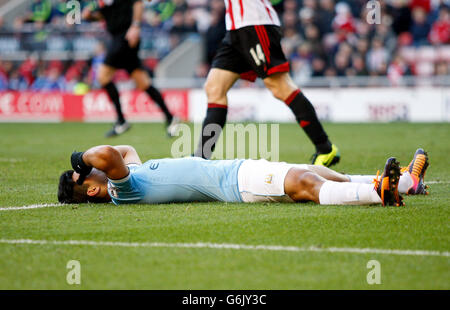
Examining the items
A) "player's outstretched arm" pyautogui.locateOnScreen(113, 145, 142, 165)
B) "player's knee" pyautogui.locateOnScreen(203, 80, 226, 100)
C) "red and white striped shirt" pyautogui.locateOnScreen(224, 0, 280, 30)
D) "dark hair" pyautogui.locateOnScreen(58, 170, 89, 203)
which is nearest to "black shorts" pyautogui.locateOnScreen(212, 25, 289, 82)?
"red and white striped shirt" pyautogui.locateOnScreen(224, 0, 280, 30)

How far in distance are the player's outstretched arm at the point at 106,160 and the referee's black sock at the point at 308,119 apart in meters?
2.53

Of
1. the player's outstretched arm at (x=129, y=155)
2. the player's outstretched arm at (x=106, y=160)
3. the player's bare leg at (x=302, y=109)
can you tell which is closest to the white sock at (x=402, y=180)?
the player's bare leg at (x=302, y=109)

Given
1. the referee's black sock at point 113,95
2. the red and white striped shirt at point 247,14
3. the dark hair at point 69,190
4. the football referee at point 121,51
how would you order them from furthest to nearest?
the referee's black sock at point 113,95
the football referee at point 121,51
the red and white striped shirt at point 247,14
the dark hair at point 69,190

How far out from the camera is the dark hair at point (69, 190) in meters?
5.74

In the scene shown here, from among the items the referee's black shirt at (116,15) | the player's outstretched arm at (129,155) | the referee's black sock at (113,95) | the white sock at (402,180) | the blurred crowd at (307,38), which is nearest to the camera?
the white sock at (402,180)

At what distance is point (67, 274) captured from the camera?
3.69 meters

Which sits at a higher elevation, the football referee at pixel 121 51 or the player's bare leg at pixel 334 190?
the football referee at pixel 121 51

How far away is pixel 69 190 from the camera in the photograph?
5.80m

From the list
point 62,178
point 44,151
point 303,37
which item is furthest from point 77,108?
point 62,178

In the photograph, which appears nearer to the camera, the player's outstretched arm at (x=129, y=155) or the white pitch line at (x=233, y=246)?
the white pitch line at (x=233, y=246)

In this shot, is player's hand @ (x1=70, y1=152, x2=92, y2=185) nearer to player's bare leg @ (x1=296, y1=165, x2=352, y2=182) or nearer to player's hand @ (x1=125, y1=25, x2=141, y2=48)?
player's bare leg @ (x1=296, y1=165, x2=352, y2=182)

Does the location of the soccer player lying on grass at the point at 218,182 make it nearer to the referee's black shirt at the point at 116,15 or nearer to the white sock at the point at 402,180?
the white sock at the point at 402,180
